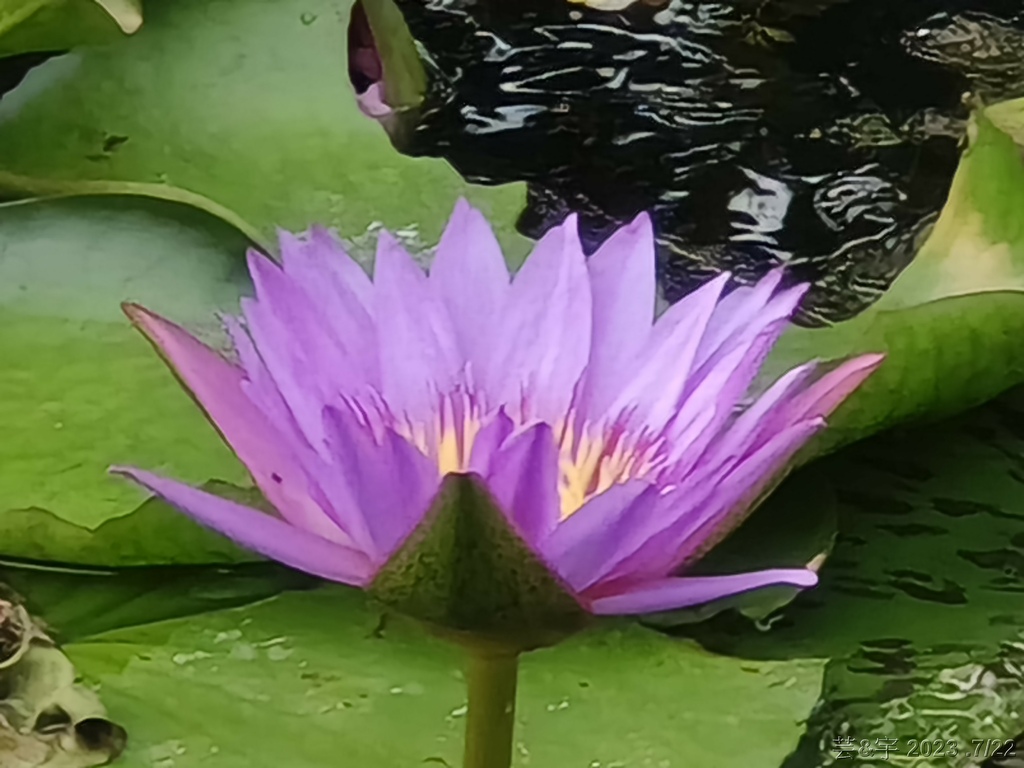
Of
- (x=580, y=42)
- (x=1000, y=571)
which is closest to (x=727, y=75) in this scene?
(x=580, y=42)

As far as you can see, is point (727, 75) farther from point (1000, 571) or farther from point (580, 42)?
point (1000, 571)

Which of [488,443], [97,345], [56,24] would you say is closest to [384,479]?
[488,443]

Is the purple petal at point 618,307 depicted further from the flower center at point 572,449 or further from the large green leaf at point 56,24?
the large green leaf at point 56,24

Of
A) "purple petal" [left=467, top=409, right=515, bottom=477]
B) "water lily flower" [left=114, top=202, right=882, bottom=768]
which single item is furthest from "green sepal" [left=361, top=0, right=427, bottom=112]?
"purple petal" [left=467, top=409, right=515, bottom=477]

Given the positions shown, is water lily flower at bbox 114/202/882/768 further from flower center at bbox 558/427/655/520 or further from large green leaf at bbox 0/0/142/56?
large green leaf at bbox 0/0/142/56

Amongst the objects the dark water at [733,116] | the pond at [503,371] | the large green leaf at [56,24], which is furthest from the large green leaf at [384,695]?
the large green leaf at [56,24]

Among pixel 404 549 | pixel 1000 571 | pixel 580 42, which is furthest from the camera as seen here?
pixel 580 42

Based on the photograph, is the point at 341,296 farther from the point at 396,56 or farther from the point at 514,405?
the point at 396,56
